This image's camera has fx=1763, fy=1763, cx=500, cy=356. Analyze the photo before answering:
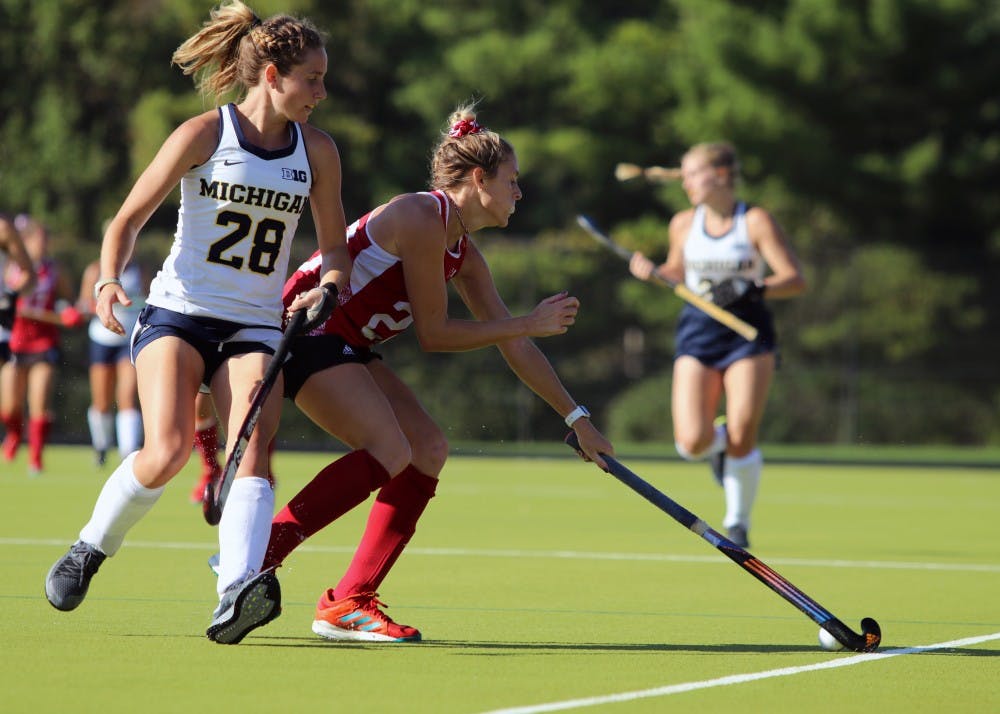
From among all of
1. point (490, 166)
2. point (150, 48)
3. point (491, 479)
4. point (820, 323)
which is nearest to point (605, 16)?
point (150, 48)

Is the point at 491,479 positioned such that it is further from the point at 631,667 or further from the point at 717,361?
the point at 631,667

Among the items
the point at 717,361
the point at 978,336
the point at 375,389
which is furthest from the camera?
the point at 978,336

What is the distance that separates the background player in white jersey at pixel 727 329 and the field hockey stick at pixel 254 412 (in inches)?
163

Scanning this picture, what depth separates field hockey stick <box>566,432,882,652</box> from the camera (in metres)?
5.52

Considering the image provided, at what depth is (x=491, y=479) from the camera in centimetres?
1521

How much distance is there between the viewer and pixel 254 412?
5.22m

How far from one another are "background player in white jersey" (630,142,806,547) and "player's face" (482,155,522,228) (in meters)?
3.51

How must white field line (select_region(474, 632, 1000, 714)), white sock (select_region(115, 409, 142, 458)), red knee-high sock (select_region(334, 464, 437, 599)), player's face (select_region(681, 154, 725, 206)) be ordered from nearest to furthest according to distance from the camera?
white field line (select_region(474, 632, 1000, 714)) < red knee-high sock (select_region(334, 464, 437, 599)) < player's face (select_region(681, 154, 725, 206)) < white sock (select_region(115, 409, 142, 458))

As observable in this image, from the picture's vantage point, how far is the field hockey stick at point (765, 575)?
552cm

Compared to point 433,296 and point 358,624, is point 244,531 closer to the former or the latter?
point 358,624

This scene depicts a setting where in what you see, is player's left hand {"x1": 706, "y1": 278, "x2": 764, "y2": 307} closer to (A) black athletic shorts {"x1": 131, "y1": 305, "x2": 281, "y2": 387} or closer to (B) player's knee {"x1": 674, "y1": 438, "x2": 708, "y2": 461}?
(B) player's knee {"x1": 674, "y1": 438, "x2": 708, "y2": 461}

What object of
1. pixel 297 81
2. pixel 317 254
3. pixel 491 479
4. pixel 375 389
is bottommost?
pixel 491 479

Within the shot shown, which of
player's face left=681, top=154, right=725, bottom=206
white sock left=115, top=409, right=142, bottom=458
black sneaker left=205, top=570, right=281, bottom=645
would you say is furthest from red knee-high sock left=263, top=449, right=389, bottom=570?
white sock left=115, top=409, right=142, bottom=458

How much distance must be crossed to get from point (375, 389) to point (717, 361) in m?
4.03
